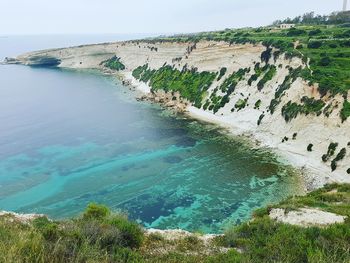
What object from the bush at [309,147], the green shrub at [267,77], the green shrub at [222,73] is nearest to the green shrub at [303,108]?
the bush at [309,147]

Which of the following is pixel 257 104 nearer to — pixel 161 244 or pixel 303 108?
pixel 303 108

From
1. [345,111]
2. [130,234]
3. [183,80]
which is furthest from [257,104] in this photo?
[130,234]

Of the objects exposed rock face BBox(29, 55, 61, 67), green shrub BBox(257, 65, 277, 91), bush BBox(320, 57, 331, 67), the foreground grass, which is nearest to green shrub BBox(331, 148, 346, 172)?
bush BBox(320, 57, 331, 67)

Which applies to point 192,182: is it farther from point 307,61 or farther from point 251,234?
point 307,61

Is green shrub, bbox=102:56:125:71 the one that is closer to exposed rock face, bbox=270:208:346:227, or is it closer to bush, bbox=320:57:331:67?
bush, bbox=320:57:331:67

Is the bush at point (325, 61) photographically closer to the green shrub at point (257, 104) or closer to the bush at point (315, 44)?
the bush at point (315, 44)

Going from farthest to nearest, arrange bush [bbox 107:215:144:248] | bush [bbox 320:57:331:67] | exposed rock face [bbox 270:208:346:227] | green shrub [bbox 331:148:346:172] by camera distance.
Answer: bush [bbox 320:57:331:67] → green shrub [bbox 331:148:346:172] → exposed rock face [bbox 270:208:346:227] → bush [bbox 107:215:144:248]
